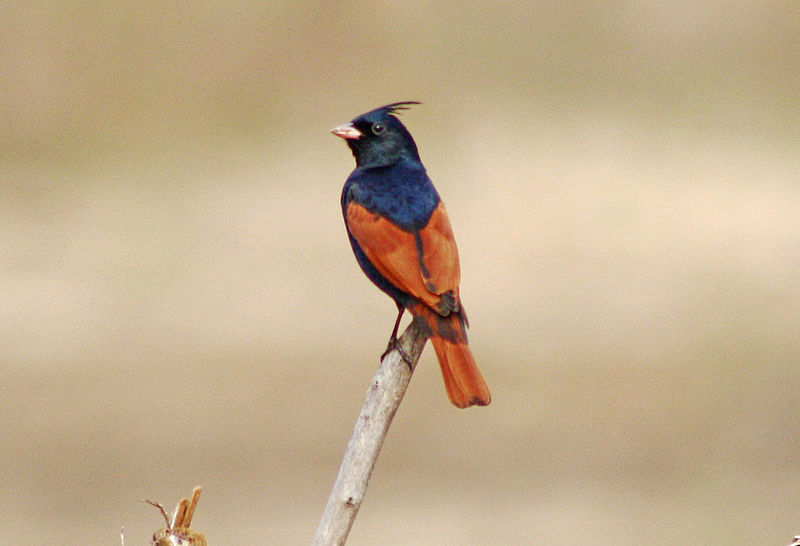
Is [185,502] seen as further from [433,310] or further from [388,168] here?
[388,168]

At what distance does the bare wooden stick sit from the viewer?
2.05 m

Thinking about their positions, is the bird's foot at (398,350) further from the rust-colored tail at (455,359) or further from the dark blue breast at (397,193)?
the dark blue breast at (397,193)

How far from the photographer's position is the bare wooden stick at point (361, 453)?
2051mm

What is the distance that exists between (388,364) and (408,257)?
22.0 inches

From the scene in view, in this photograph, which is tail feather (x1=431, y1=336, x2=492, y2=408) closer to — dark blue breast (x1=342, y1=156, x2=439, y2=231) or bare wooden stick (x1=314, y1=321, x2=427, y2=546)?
bare wooden stick (x1=314, y1=321, x2=427, y2=546)

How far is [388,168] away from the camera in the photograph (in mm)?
3549

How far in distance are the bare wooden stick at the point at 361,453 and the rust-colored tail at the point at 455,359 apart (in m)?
0.25

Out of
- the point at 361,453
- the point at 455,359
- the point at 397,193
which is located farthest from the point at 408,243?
the point at 361,453

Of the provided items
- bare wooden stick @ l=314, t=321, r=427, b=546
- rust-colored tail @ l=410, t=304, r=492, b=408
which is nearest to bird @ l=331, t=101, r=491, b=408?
rust-colored tail @ l=410, t=304, r=492, b=408

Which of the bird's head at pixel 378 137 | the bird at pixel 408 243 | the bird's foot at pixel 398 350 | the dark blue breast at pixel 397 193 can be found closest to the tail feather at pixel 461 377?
the bird at pixel 408 243

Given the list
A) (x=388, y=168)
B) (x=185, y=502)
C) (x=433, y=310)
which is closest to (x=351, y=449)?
(x=185, y=502)

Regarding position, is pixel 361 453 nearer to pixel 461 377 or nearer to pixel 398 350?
pixel 398 350

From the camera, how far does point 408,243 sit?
3.06 metres

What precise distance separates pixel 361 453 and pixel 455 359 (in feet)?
2.32
